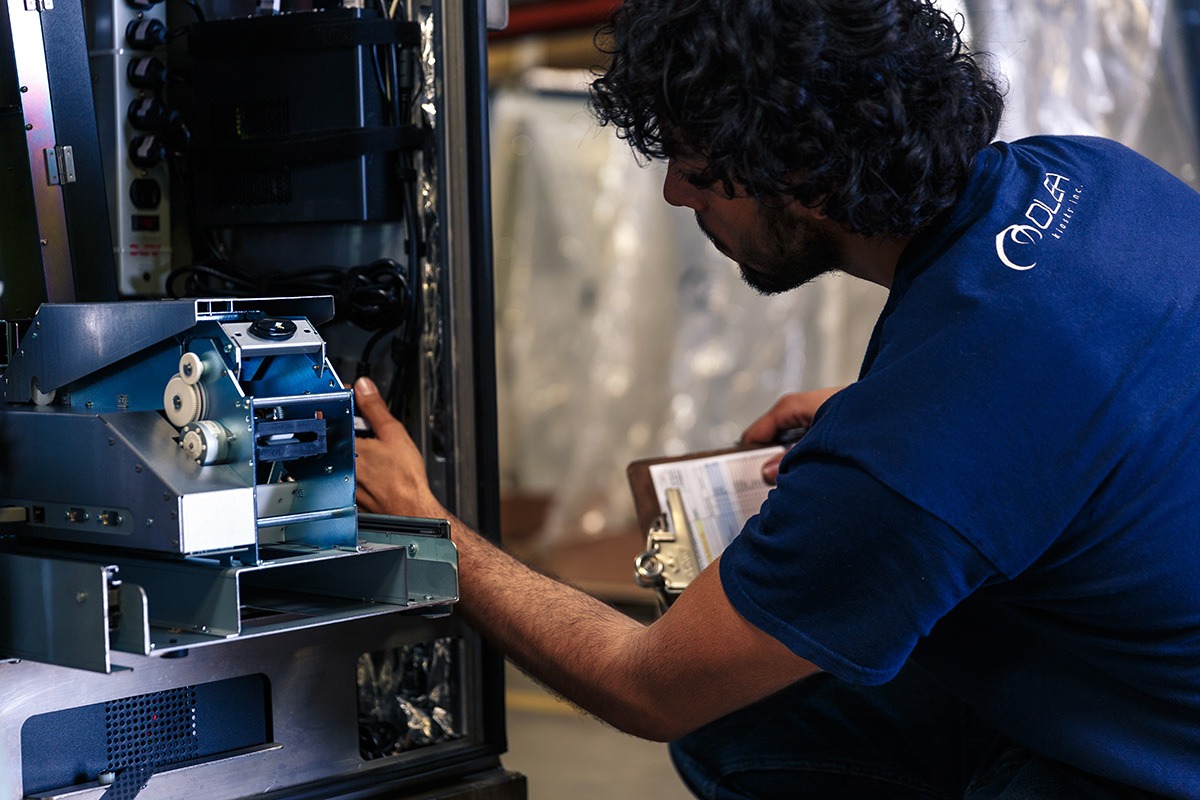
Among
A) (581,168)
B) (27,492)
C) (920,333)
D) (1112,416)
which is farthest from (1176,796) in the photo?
(581,168)

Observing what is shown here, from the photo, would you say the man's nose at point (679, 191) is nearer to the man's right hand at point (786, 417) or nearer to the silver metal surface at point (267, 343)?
the silver metal surface at point (267, 343)

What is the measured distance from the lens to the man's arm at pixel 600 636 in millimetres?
1082

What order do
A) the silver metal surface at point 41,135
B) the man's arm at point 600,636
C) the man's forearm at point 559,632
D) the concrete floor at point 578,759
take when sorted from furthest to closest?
the concrete floor at point 578,759
the silver metal surface at point 41,135
the man's forearm at point 559,632
the man's arm at point 600,636

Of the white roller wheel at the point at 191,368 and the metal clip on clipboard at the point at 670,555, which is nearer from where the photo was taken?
the white roller wheel at the point at 191,368

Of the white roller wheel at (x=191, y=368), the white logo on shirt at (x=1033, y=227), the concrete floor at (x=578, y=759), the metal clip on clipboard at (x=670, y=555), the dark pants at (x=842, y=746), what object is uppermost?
the white logo on shirt at (x=1033, y=227)

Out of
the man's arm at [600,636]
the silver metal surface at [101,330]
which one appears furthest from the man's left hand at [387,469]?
the silver metal surface at [101,330]

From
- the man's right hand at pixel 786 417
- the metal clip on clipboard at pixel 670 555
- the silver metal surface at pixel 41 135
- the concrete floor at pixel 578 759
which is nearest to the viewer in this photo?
the silver metal surface at pixel 41 135

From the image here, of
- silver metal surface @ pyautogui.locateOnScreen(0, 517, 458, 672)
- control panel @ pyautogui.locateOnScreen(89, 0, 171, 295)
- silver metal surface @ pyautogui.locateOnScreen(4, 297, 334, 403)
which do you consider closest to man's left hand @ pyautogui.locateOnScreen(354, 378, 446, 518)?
silver metal surface @ pyautogui.locateOnScreen(0, 517, 458, 672)

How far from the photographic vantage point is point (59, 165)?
4.42 ft

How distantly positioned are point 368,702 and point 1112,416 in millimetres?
1033

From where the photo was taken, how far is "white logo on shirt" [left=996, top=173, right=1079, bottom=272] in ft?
3.44

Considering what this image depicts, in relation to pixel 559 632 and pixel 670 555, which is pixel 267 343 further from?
pixel 670 555

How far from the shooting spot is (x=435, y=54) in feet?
4.84

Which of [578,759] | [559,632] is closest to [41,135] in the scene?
[559,632]
